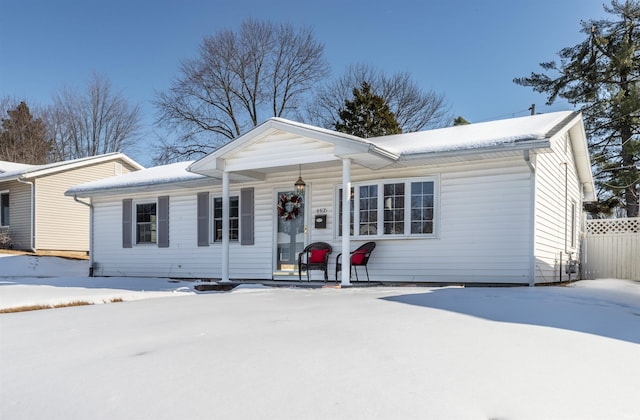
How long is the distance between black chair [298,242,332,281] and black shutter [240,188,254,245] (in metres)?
1.47

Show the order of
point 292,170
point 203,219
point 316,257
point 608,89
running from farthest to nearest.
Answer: point 608,89
point 203,219
point 292,170
point 316,257

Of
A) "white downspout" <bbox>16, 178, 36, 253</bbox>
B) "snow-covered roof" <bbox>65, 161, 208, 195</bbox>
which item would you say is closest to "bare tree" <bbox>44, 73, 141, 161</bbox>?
"white downspout" <bbox>16, 178, 36, 253</bbox>

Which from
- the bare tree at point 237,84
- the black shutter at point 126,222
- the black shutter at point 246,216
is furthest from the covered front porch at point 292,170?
the bare tree at point 237,84

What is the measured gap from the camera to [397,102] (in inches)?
974

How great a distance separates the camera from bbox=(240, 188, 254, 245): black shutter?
34.2 feet

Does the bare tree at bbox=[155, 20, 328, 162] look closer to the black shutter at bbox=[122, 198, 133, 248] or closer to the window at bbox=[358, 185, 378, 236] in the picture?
the black shutter at bbox=[122, 198, 133, 248]

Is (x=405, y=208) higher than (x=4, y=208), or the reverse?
(x=405, y=208)

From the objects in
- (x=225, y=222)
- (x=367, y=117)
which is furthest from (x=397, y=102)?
(x=225, y=222)

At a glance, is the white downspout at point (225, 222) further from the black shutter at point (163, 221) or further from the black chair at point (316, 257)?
the black shutter at point (163, 221)

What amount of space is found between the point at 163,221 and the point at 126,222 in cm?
126

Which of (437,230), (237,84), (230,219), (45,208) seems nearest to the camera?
(437,230)

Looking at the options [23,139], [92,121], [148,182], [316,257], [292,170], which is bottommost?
[316,257]

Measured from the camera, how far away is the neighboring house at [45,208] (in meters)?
17.2

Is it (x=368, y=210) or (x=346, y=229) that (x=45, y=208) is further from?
(x=346, y=229)
